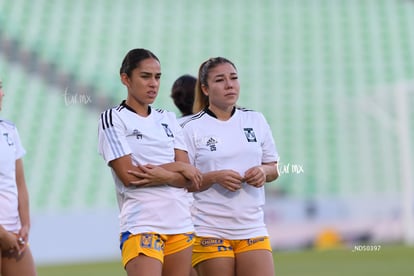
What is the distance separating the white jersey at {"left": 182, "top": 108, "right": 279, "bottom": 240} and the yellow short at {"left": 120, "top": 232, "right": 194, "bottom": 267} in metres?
0.38

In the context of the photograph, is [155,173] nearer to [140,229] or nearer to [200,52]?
[140,229]

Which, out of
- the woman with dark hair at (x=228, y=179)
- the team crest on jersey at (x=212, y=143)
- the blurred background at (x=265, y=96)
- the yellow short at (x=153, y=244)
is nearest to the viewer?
the yellow short at (x=153, y=244)

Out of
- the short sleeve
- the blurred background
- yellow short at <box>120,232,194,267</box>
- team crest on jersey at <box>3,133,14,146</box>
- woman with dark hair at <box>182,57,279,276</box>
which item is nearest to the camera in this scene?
yellow short at <box>120,232,194,267</box>

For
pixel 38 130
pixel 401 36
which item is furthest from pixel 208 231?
pixel 401 36

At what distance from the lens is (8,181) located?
16.2ft

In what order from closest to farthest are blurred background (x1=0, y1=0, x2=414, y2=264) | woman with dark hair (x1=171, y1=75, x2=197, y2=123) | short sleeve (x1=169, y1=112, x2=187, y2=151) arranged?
short sleeve (x1=169, y1=112, x2=187, y2=151) → woman with dark hair (x1=171, y1=75, x2=197, y2=123) → blurred background (x1=0, y1=0, x2=414, y2=264)

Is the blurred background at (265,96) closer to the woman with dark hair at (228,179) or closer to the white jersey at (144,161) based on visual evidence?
the woman with dark hair at (228,179)

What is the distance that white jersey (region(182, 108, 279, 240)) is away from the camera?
4770mm

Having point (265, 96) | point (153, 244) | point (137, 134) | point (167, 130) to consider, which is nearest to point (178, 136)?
point (167, 130)

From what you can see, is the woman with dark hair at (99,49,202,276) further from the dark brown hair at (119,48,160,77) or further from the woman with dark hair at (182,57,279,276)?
the woman with dark hair at (182,57,279,276)

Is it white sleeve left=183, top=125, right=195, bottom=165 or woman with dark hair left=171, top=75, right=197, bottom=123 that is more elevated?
woman with dark hair left=171, top=75, right=197, bottom=123

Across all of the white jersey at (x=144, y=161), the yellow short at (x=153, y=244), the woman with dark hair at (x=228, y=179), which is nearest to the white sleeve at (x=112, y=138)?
the white jersey at (x=144, y=161)

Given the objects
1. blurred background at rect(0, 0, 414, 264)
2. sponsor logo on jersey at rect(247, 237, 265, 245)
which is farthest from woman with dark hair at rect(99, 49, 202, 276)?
blurred background at rect(0, 0, 414, 264)

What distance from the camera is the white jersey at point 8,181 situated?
491cm
